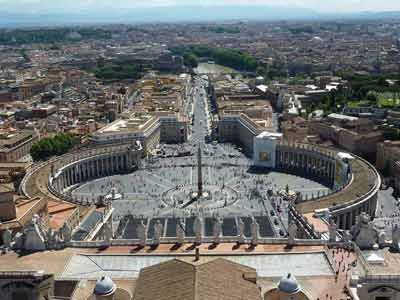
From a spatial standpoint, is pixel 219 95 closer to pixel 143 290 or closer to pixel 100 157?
pixel 100 157

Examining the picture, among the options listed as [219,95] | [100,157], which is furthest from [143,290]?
[219,95]

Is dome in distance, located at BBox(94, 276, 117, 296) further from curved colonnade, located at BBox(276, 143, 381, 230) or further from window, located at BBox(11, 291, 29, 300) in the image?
curved colonnade, located at BBox(276, 143, 381, 230)

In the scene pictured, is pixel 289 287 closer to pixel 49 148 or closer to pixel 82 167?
pixel 82 167

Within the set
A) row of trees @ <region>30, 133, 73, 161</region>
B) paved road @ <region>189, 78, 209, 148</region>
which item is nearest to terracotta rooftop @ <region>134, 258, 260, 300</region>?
row of trees @ <region>30, 133, 73, 161</region>

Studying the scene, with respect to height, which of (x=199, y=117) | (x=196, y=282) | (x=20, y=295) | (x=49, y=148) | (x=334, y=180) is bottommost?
→ (x=199, y=117)

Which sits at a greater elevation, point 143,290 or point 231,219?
point 143,290

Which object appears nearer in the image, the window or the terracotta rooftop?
the terracotta rooftop

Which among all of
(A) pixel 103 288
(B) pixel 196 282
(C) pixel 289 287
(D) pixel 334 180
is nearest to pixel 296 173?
(D) pixel 334 180

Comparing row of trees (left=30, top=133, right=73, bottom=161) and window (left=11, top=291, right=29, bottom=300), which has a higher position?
window (left=11, top=291, right=29, bottom=300)

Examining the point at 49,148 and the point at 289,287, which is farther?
the point at 49,148
